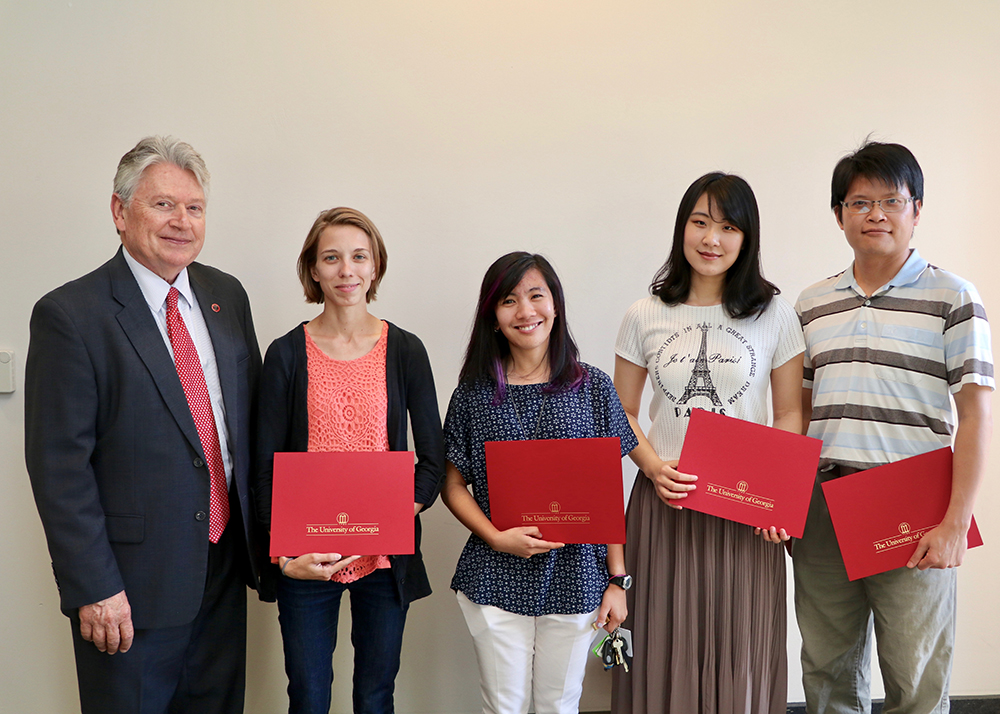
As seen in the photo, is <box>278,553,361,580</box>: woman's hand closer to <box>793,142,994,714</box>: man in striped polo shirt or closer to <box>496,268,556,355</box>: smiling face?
<box>496,268,556,355</box>: smiling face

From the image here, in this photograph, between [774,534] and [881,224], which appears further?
[881,224]

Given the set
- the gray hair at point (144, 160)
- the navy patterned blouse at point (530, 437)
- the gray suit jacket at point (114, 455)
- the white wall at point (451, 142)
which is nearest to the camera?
the gray suit jacket at point (114, 455)

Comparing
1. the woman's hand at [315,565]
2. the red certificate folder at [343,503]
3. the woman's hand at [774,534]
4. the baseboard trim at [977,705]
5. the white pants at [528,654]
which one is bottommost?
the baseboard trim at [977,705]

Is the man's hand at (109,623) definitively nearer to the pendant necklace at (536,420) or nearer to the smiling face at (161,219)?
the smiling face at (161,219)

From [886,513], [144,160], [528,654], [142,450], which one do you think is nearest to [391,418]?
[142,450]

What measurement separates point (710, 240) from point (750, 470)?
0.64 meters

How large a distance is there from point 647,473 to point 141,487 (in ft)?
4.39

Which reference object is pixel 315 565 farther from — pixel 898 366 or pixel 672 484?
pixel 898 366

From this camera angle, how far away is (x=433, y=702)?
2.48 m

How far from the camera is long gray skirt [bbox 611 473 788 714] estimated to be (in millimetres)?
1801

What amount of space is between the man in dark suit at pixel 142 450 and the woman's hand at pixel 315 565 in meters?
0.16

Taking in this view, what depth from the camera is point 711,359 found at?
72.2 inches

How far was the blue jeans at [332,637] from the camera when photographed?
1726 mm

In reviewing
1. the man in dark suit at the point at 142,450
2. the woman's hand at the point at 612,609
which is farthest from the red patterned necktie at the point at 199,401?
the woman's hand at the point at 612,609
